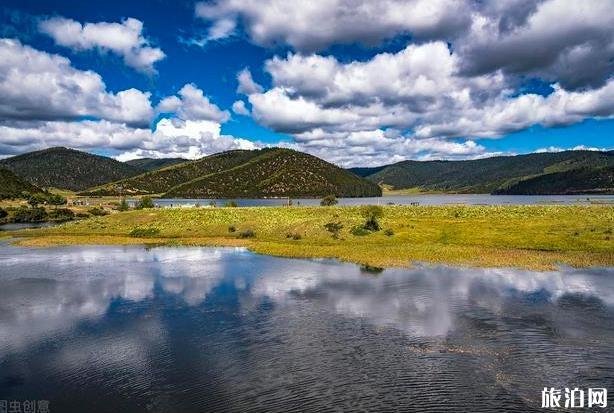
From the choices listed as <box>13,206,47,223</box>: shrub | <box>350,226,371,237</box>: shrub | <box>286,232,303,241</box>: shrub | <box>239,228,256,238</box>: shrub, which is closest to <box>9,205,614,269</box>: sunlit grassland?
<box>286,232,303,241</box>: shrub

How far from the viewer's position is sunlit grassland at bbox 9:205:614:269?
235ft

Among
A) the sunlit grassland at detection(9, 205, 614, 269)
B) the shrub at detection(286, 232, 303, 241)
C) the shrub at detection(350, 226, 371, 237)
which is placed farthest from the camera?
the shrub at detection(286, 232, 303, 241)

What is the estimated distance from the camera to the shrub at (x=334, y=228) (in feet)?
314

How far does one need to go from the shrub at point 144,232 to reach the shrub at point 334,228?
44.3m

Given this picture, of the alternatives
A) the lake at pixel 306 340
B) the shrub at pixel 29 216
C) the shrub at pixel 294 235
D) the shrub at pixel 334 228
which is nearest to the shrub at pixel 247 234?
the shrub at pixel 294 235

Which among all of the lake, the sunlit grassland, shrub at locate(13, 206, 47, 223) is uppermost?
shrub at locate(13, 206, 47, 223)

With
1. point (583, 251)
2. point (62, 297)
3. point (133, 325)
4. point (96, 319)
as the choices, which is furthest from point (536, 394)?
point (583, 251)

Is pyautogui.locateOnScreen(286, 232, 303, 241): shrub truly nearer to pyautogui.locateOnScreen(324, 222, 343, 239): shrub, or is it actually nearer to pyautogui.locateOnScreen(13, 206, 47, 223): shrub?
pyautogui.locateOnScreen(324, 222, 343, 239): shrub

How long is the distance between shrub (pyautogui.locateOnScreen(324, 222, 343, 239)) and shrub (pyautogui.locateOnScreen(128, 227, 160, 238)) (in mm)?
44289

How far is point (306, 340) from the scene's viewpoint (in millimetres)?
34781

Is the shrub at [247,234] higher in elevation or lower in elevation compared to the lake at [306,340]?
higher

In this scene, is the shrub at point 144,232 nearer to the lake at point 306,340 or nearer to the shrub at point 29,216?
the lake at point 306,340

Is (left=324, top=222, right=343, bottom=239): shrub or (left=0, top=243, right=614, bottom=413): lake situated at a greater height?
(left=324, top=222, right=343, bottom=239): shrub

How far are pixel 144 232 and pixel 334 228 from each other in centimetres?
4926
